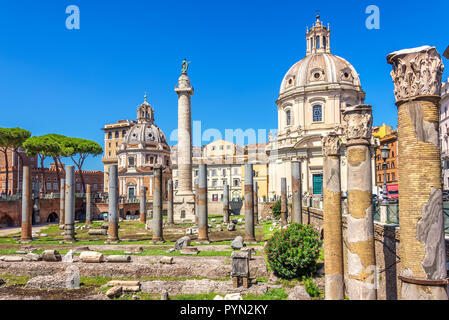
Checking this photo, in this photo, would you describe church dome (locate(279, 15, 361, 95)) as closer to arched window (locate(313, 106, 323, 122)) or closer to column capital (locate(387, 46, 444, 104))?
arched window (locate(313, 106, 323, 122))

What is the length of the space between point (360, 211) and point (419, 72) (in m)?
2.80

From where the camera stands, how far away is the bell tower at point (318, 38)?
41.4 meters

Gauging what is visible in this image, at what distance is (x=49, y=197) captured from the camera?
3522cm

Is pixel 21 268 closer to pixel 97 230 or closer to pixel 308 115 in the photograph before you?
pixel 97 230

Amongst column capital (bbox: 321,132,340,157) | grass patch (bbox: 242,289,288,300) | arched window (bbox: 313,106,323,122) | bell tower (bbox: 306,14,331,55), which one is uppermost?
bell tower (bbox: 306,14,331,55)

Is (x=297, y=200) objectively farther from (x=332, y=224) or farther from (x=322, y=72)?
(x=322, y=72)

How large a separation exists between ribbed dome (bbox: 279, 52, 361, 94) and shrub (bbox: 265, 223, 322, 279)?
95.4 ft

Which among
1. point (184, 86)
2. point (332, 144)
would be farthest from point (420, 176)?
point (184, 86)

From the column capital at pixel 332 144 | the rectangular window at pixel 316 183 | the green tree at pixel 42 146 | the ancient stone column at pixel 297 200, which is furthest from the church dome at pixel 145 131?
the column capital at pixel 332 144

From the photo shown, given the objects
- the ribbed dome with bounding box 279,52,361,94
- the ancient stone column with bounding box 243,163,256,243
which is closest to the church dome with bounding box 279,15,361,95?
the ribbed dome with bounding box 279,52,361,94

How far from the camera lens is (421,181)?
5.79 meters

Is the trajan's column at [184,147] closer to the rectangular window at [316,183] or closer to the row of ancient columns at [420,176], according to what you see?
the rectangular window at [316,183]

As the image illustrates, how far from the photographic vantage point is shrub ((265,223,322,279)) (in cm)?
1082
